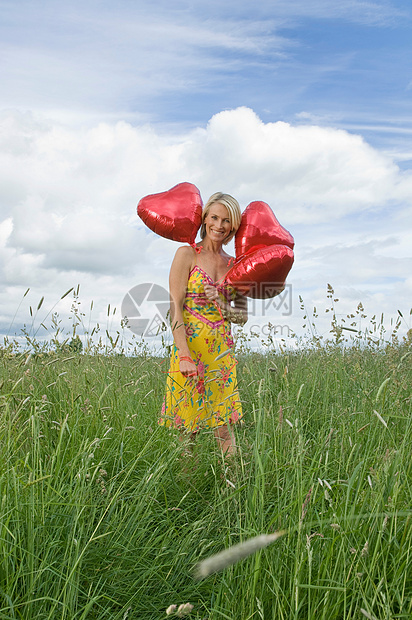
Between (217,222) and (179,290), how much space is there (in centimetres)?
70

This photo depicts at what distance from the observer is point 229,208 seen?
387 cm

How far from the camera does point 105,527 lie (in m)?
2.03

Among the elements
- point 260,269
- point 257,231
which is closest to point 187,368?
point 260,269

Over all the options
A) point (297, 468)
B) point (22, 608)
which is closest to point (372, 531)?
point (297, 468)

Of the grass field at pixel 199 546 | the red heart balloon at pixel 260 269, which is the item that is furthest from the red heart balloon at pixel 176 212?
the grass field at pixel 199 546

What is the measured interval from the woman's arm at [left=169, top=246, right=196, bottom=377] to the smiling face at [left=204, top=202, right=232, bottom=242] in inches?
12.1

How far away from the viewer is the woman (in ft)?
10.9

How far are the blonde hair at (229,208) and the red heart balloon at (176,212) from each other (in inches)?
4.0

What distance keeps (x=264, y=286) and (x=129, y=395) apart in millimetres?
1374

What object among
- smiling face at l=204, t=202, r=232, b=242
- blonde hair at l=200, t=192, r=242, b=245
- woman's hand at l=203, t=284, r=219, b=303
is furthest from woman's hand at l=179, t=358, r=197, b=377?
blonde hair at l=200, t=192, r=242, b=245

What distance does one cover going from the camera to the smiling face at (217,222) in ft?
12.8

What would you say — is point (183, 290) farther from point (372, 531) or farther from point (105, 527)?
point (372, 531)

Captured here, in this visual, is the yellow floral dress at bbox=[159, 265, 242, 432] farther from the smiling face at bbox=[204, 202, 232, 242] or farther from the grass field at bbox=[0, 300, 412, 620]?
the grass field at bbox=[0, 300, 412, 620]

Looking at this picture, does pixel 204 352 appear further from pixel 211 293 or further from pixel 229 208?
pixel 229 208
